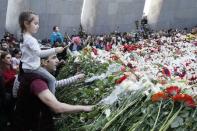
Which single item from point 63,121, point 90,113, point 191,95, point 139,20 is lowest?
point 139,20

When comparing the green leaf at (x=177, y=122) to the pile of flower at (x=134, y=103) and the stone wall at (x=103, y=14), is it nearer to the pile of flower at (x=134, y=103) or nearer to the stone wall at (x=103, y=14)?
the pile of flower at (x=134, y=103)

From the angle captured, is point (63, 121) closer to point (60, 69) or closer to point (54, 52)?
point (54, 52)

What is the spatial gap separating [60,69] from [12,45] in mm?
6080

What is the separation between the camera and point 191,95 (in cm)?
470

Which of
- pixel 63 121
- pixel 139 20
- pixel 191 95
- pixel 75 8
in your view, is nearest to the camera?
pixel 191 95

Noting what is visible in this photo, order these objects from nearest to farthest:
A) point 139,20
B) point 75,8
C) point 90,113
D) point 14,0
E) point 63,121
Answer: point 90,113 < point 63,121 < point 14,0 < point 75,8 < point 139,20

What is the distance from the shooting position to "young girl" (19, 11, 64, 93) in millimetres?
5184

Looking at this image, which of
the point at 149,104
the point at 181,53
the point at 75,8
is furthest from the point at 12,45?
the point at 149,104

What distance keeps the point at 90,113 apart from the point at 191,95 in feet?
3.76

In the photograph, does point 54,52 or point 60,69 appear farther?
point 60,69

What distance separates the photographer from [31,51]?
5.66 metres

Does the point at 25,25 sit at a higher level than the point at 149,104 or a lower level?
higher

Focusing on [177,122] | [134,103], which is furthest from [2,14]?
[177,122]

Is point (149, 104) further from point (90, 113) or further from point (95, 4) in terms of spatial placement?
point (95, 4)
